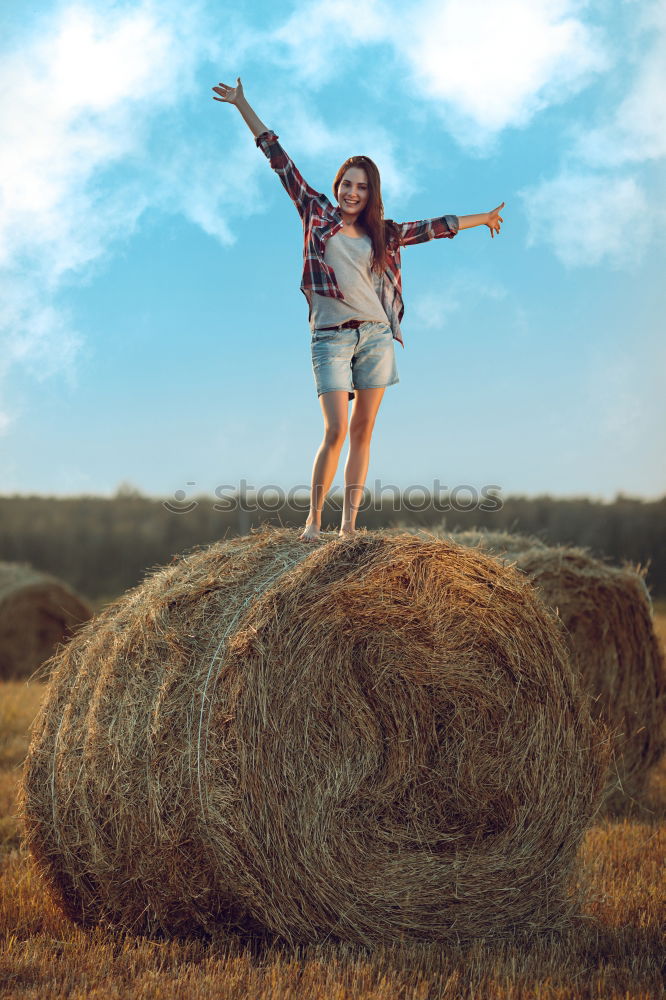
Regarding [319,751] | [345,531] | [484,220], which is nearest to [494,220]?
[484,220]

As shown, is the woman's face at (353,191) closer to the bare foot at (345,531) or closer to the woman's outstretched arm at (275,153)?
the woman's outstretched arm at (275,153)

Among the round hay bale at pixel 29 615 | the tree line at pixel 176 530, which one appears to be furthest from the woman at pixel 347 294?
the tree line at pixel 176 530

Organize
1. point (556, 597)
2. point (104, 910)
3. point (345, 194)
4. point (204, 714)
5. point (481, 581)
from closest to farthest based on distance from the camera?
point (204, 714), point (104, 910), point (481, 581), point (345, 194), point (556, 597)

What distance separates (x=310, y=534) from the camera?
4.55 meters

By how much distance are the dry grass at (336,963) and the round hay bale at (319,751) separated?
113 millimetres

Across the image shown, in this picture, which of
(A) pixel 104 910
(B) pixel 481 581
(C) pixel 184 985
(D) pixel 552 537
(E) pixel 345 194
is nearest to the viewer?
(C) pixel 184 985

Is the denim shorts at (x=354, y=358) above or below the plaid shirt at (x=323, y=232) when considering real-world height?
below

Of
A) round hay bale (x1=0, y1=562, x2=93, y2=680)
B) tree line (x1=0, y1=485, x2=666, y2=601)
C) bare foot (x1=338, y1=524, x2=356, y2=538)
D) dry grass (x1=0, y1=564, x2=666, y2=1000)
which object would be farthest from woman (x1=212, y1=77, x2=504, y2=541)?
tree line (x1=0, y1=485, x2=666, y2=601)

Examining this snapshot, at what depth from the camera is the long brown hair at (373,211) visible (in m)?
5.02

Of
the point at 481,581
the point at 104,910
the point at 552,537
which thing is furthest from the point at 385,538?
the point at 552,537

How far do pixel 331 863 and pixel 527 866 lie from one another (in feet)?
3.28

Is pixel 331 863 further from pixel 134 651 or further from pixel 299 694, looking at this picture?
pixel 134 651

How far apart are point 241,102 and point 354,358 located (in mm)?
1399

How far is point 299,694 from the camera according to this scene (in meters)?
4.04
